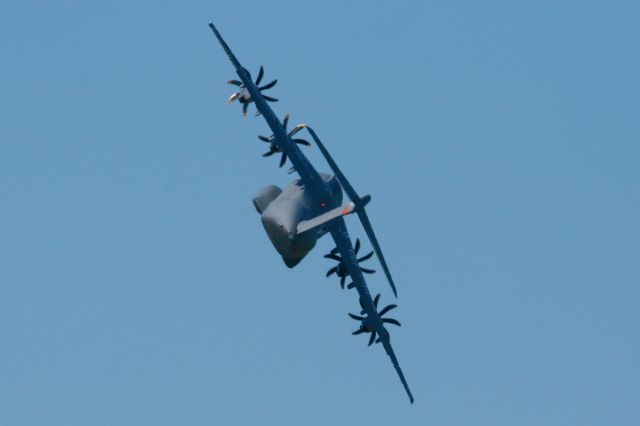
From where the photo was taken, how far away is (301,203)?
147375mm

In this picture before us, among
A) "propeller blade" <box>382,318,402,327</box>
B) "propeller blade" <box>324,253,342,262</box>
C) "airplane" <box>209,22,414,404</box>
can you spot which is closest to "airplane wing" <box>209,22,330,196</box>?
"airplane" <box>209,22,414,404</box>

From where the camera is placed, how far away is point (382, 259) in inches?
5969

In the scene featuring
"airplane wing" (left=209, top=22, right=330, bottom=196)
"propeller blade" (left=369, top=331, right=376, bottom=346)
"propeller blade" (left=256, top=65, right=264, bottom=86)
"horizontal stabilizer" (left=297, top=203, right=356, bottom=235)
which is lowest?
"propeller blade" (left=369, top=331, right=376, bottom=346)

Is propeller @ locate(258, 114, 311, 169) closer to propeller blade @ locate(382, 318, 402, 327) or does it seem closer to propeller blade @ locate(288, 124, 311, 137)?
propeller blade @ locate(288, 124, 311, 137)

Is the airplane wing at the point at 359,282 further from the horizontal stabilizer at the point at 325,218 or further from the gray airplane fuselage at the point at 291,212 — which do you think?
the horizontal stabilizer at the point at 325,218

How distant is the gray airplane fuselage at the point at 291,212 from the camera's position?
145 m

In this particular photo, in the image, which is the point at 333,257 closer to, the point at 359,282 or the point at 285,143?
the point at 359,282

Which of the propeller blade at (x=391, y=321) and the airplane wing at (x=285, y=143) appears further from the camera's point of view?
the propeller blade at (x=391, y=321)

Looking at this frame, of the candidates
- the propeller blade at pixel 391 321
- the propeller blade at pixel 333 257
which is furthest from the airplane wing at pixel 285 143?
the propeller blade at pixel 391 321

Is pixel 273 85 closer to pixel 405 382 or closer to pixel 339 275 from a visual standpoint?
pixel 339 275

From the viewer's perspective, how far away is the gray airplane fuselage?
145 metres

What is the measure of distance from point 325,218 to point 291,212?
165 inches

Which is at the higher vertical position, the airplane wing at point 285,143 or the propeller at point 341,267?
the airplane wing at point 285,143

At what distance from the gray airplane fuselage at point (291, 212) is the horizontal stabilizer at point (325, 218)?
1.66 ft
